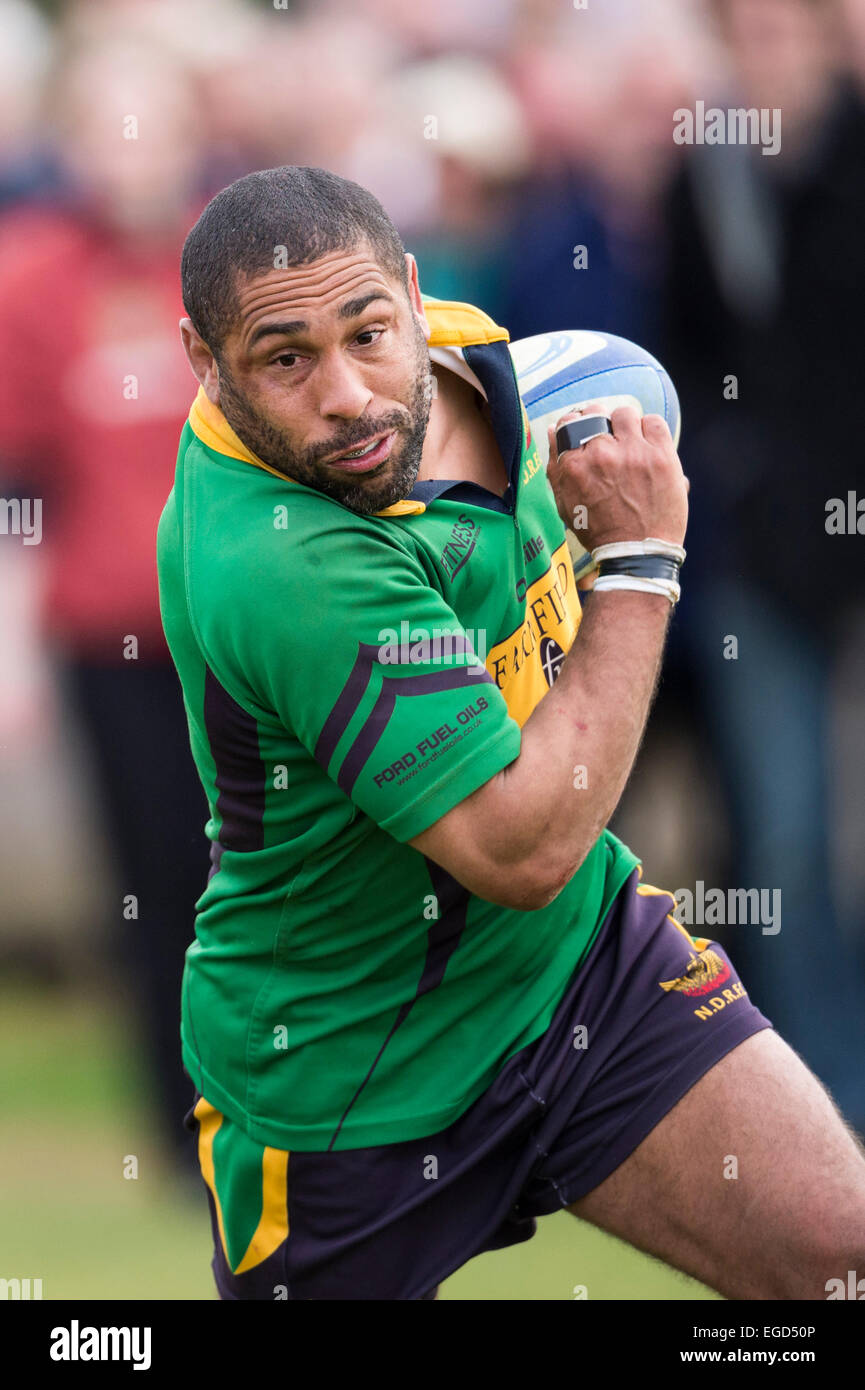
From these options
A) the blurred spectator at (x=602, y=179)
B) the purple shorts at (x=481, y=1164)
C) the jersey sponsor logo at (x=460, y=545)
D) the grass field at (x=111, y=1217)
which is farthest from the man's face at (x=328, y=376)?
the blurred spectator at (x=602, y=179)

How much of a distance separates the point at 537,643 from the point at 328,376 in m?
0.61

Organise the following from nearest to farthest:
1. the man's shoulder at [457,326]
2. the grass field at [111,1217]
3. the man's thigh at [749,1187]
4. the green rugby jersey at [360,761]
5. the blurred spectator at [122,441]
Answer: the green rugby jersey at [360,761] → the man's thigh at [749,1187] → the man's shoulder at [457,326] → the grass field at [111,1217] → the blurred spectator at [122,441]

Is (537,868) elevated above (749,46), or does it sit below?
below

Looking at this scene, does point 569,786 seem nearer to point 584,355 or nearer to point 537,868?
point 537,868

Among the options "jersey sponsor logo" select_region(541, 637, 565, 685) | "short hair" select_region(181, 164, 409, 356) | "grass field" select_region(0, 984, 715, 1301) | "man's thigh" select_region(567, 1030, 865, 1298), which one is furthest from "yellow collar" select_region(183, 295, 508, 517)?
"grass field" select_region(0, 984, 715, 1301)

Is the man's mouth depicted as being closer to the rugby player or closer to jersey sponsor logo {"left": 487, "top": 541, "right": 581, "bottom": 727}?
the rugby player

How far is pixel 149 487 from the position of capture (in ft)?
15.5

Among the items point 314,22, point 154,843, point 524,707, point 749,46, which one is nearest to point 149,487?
point 154,843

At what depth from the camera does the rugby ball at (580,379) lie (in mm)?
3096

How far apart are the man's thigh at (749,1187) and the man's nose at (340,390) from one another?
1.11m

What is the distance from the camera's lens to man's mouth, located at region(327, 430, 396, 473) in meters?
2.46

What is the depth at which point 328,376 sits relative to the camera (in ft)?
7.98

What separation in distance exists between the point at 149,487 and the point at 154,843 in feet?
2.92

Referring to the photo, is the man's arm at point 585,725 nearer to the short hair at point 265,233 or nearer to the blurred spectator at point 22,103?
the short hair at point 265,233
